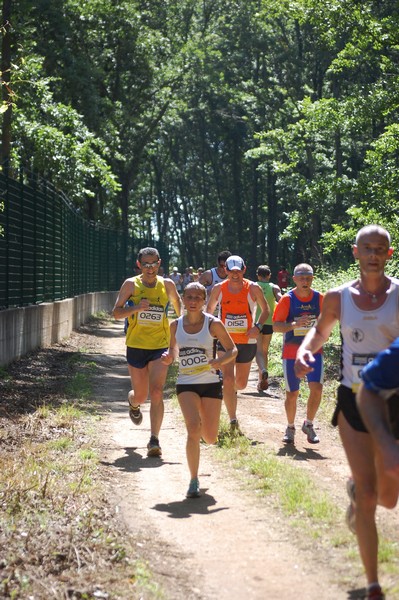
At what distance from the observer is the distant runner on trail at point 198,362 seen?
8.98m

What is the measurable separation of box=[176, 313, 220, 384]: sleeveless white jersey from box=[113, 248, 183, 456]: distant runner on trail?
1613mm

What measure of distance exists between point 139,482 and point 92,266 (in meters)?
28.9

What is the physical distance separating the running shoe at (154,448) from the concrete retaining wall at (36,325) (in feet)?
20.4

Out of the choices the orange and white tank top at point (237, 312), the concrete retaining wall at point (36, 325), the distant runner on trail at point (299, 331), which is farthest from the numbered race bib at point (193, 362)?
the concrete retaining wall at point (36, 325)

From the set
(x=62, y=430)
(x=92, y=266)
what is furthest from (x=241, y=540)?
(x=92, y=266)

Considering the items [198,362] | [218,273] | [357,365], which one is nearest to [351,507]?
[357,365]

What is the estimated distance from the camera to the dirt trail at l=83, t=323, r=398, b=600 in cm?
618

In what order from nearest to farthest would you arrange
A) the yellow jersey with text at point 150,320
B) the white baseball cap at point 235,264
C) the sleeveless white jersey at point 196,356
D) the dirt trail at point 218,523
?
the dirt trail at point 218,523, the sleeveless white jersey at point 196,356, the yellow jersey with text at point 150,320, the white baseball cap at point 235,264

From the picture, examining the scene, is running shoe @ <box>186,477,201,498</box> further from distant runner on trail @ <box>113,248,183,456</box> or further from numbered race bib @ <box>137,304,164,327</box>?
numbered race bib @ <box>137,304,164,327</box>

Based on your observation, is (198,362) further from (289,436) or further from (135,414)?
(135,414)

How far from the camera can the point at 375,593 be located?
215 inches

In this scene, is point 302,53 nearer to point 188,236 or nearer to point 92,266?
point 92,266

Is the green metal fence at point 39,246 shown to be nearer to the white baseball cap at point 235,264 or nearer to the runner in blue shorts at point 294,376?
the white baseball cap at point 235,264

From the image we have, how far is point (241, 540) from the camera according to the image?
724 cm
